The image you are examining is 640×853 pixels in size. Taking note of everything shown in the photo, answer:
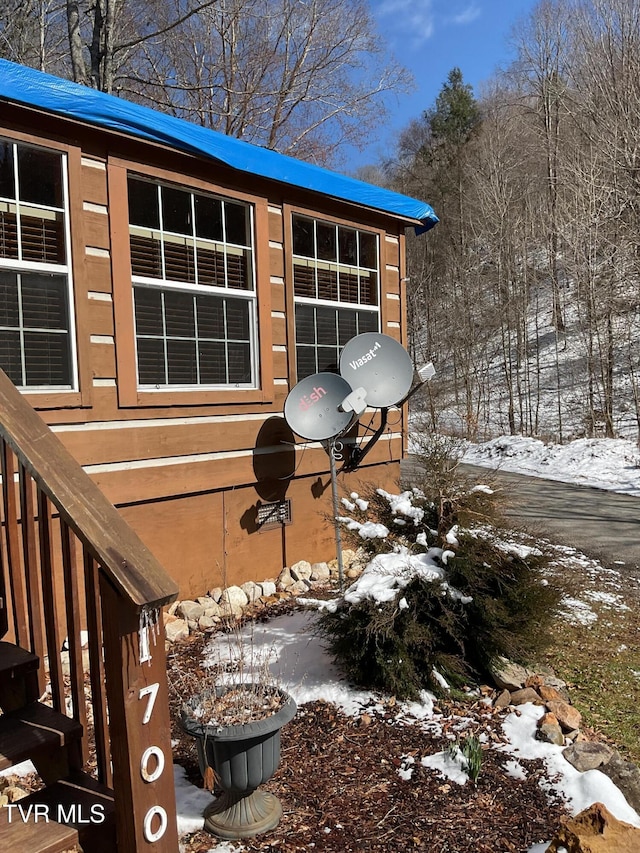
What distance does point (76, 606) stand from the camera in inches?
81.4

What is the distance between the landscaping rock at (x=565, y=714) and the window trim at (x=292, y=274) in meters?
3.51

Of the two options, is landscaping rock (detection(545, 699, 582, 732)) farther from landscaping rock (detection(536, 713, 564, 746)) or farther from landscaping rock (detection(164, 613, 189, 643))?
landscaping rock (detection(164, 613, 189, 643))

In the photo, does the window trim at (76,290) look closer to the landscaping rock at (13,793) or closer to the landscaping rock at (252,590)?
the landscaping rock at (252,590)

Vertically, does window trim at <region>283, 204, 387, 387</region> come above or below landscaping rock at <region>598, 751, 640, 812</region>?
above

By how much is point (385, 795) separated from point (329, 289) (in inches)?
185

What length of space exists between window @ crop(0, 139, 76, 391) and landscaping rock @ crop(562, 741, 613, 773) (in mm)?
3718

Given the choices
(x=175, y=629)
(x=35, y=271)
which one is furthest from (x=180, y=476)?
(x=35, y=271)

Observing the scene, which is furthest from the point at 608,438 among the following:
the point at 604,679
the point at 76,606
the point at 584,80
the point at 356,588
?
the point at 76,606

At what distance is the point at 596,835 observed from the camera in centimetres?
209

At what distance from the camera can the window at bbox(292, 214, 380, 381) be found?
19.8ft

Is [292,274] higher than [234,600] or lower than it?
higher

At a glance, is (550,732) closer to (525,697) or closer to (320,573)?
(525,697)

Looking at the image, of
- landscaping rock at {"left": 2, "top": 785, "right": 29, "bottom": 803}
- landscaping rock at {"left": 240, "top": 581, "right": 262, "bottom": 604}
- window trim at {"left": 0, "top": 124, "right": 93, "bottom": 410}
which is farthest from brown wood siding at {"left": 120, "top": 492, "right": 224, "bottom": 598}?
landscaping rock at {"left": 2, "top": 785, "right": 29, "bottom": 803}

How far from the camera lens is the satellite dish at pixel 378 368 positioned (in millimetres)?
5957
